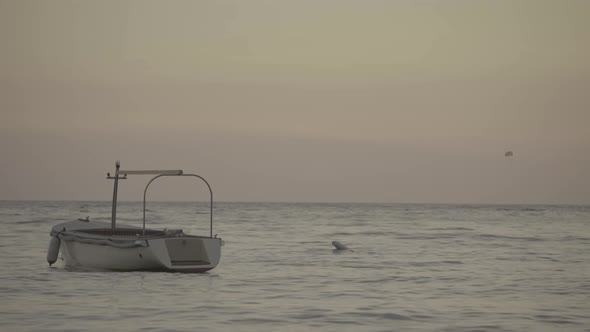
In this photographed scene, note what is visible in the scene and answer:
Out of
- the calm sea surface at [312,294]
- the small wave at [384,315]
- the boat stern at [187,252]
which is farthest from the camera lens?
the boat stern at [187,252]

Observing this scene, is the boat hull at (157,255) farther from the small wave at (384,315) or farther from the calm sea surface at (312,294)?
the small wave at (384,315)

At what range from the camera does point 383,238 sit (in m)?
61.3

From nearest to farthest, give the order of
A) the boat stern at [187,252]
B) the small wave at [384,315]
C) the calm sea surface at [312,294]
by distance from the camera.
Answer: the calm sea surface at [312,294], the small wave at [384,315], the boat stern at [187,252]

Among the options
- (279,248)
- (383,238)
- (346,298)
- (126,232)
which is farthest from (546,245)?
(346,298)

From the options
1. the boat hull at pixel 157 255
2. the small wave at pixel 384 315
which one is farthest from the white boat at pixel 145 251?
the small wave at pixel 384 315

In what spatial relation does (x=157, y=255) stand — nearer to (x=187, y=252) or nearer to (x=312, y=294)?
(x=187, y=252)

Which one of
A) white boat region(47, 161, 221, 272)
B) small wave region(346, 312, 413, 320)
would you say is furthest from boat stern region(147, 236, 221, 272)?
small wave region(346, 312, 413, 320)

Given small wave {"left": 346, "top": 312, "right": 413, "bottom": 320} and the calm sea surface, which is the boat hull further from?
small wave {"left": 346, "top": 312, "right": 413, "bottom": 320}

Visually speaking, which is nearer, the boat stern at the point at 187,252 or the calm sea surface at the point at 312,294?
the calm sea surface at the point at 312,294

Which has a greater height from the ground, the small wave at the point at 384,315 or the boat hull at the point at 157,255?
the boat hull at the point at 157,255

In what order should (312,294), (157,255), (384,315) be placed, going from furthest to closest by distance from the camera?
(157,255), (312,294), (384,315)

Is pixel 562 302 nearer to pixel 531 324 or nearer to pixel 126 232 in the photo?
pixel 531 324

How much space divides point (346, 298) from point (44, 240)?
34207 millimetres

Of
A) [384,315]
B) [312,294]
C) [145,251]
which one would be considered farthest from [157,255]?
[384,315]
